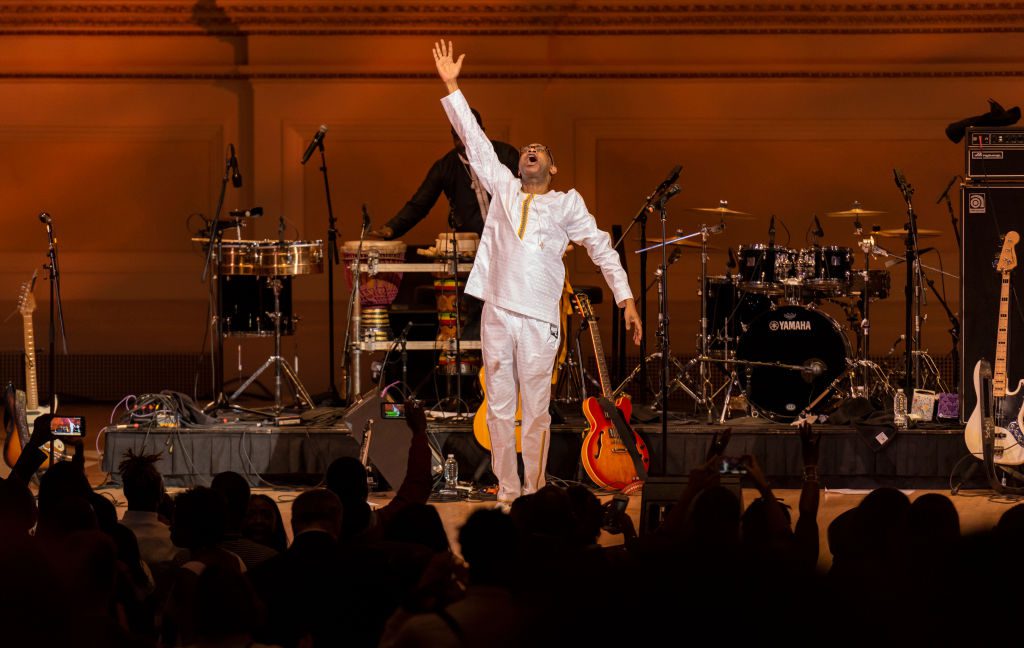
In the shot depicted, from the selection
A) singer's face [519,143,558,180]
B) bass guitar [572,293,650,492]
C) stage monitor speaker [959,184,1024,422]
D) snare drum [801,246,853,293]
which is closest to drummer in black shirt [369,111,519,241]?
bass guitar [572,293,650,492]

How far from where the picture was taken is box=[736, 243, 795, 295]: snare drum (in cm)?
905

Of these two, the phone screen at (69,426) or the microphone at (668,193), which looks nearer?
the phone screen at (69,426)

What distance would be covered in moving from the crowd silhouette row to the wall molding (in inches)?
281

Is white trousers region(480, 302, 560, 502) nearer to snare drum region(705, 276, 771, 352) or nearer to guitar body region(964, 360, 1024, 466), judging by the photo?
guitar body region(964, 360, 1024, 466)

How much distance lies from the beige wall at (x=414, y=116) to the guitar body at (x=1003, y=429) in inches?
169

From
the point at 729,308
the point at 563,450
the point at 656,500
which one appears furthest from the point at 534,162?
the point at 729,308

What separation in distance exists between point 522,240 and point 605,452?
1.59 meters

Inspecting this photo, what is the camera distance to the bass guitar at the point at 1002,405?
7492 millimetres

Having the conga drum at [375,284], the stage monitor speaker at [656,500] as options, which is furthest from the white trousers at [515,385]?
the conga drum at [375,284]

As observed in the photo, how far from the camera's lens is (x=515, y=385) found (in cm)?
691

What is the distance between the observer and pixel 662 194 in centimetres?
714

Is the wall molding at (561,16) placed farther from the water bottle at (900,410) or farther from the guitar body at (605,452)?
the guitar body at (605,452)

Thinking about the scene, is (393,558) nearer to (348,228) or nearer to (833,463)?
(833,463)

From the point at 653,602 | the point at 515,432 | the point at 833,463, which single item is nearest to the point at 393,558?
the point at 653,602
